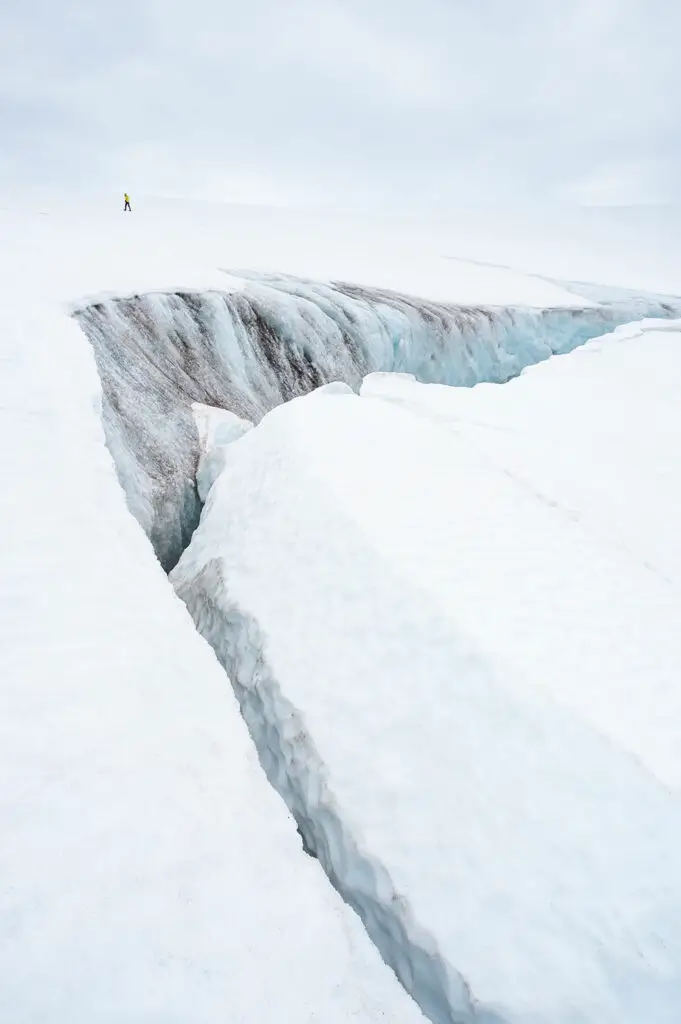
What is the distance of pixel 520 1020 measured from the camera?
2275mm

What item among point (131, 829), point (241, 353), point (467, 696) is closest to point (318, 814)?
point (467, 696)

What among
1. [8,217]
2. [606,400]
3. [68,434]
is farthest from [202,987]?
[8,217]

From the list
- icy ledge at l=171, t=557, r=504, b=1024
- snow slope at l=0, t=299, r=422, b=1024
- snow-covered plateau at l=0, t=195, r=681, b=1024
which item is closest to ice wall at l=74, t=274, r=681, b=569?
snow-covered plateau at l=0, t=195, r=681, b=1024

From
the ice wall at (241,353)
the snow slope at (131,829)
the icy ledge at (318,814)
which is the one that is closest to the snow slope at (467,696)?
the icy ledge at (318,814)

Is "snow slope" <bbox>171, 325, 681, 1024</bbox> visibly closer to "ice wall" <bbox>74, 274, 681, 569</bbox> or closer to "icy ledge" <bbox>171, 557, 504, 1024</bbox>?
"icy ledge" <bbox>171, 557, 504, 1024</bbox>

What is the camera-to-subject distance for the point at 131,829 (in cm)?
226

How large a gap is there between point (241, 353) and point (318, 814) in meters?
6.56

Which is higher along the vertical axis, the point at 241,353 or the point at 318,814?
the point at 241,353

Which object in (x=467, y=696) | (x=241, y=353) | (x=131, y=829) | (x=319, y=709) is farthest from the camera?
(x=241, y=353)

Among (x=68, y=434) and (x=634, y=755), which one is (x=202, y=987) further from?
(x=68, y=434)

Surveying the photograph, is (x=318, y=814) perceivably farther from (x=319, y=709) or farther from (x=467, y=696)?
(x=467, y=696)

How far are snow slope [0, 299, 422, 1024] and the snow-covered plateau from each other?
1cm

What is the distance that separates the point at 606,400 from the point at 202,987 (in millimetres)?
9411

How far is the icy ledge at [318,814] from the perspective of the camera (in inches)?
98.3
